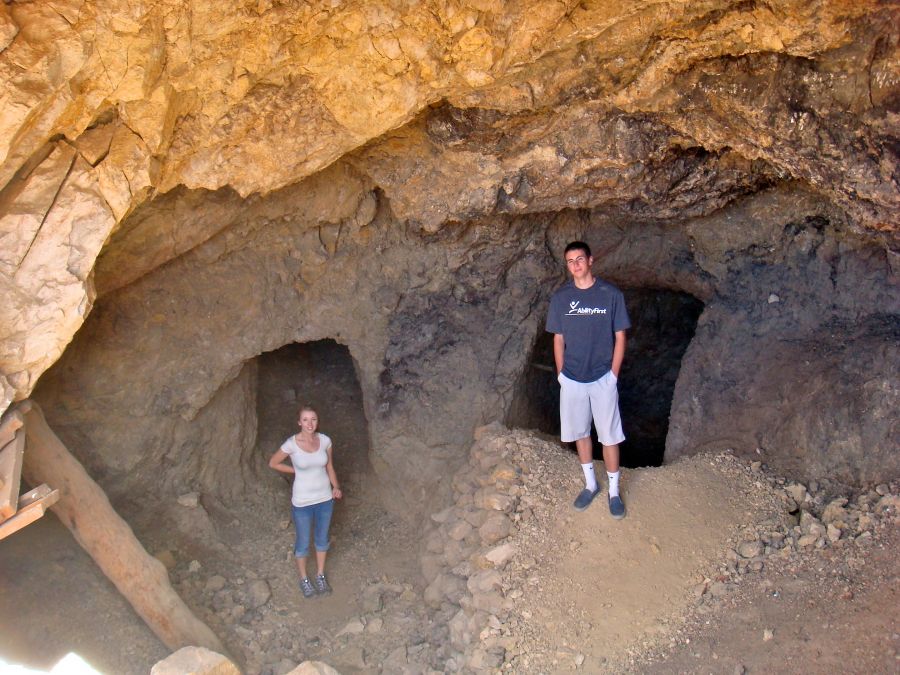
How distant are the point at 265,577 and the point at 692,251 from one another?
3.76 meters

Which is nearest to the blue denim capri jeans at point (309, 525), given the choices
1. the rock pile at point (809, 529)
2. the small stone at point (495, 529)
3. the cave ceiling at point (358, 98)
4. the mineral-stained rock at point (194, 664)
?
the small stone at point (495, 529)

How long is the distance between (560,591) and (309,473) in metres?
1.82

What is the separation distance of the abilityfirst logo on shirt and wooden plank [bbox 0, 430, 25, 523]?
305 cm

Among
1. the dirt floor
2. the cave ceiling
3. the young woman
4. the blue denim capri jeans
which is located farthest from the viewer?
the blue denim capri jeans

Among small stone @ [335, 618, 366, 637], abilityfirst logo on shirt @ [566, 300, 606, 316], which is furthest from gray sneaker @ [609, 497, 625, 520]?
small stone @ [335, 618, 366, 637]

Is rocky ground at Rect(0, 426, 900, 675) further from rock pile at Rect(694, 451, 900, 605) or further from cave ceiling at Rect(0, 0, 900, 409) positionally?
cave ceiling at Rect(0, 0, 900, 409)

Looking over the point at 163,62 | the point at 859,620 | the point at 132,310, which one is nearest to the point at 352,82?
the point at 163,62

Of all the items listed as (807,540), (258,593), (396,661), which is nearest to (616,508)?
(807,540)

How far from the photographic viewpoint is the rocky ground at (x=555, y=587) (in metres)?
4.14

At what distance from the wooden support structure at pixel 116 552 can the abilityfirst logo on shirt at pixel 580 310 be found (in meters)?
2.83

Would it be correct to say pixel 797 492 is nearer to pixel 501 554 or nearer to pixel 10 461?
pixel 501 554

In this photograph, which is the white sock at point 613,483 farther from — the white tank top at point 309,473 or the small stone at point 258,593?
the small stone at point 258,593

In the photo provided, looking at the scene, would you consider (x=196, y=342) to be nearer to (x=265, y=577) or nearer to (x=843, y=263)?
(x=265, y=577)

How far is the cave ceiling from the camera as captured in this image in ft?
11.8
